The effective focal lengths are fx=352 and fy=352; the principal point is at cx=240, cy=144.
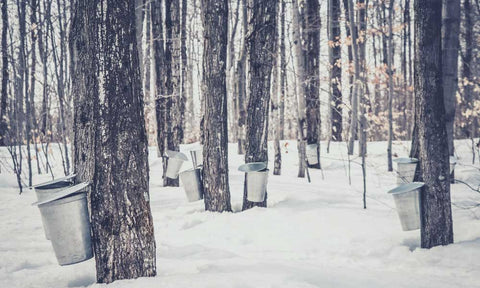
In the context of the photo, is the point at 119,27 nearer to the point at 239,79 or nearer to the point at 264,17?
the point at 264,17

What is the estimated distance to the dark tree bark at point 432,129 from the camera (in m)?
3.27

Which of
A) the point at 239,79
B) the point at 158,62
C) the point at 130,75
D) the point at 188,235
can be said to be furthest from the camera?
the point at 239,79

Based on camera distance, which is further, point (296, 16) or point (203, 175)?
point (296, 16)

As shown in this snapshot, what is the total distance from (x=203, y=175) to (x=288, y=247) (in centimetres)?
175

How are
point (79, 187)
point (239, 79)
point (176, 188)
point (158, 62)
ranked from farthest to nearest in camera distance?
point (239, 79), point (158, 62), point (176, 188), point (79, 187)

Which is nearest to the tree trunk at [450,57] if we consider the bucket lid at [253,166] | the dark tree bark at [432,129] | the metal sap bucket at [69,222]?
the dark tree bark at [432,129]

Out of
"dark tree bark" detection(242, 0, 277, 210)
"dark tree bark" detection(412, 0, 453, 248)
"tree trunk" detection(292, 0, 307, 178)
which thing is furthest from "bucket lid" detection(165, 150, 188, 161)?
"dark tree bark" detection(412, 0, 453, 248)

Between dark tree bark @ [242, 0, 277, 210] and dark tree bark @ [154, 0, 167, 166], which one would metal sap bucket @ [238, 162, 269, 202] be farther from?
dark tree bark @ [154, 0, 167, 166]

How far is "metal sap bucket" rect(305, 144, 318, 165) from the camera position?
9516 millimetres

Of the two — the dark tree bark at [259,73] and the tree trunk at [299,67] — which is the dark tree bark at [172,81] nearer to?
the tree trunk at [299,67]

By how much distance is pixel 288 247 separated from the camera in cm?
378

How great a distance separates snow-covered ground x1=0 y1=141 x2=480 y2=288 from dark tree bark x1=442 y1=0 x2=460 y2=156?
4.66ft

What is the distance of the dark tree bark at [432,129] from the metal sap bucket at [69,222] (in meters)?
2.95

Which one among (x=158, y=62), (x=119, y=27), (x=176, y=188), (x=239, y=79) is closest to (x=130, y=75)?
(x=119, y=27)
